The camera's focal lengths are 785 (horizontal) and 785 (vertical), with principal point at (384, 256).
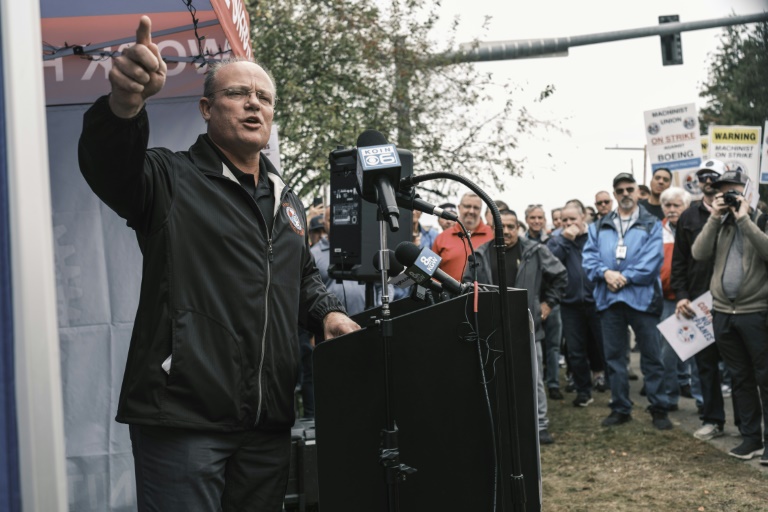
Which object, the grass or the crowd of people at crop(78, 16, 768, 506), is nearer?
the crowd of people at crop(78, 16, 768, 506)

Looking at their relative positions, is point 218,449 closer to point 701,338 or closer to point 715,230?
point 715,230

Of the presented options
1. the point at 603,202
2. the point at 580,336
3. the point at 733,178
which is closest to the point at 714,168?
the point at 733,178

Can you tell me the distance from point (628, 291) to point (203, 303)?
5908 millimetres

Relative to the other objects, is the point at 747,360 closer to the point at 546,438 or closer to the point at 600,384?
the point at 546,438

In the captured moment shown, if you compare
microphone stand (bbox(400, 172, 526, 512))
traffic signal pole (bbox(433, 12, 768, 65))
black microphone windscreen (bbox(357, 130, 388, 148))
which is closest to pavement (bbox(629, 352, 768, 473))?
microphone stand (bbox(400, 172, 526, 512))

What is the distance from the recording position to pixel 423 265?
265cm

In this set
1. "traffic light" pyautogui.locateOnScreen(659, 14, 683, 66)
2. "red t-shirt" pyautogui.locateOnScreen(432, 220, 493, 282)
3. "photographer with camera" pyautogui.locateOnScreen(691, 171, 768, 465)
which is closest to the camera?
"photographer with camera" pyautogui.locateOnScreen(691, 171, 768, 465)

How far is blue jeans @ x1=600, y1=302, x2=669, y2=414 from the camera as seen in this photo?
25.2 feet

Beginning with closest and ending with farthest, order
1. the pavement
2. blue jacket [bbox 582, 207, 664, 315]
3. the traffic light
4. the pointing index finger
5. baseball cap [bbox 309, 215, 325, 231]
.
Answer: the pointing index finger → the pavement → blue jacket [bbox 582, 207, 664, 315] → baseball cap [bbox 309, 215, 325, 231] → the traffic light

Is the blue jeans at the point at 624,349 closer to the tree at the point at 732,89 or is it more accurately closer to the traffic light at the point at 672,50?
the traffic light at the point at 672,50

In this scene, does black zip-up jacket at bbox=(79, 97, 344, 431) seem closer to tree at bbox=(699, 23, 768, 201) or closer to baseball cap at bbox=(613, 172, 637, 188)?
→ baseball cap at bbox=(613, 172, 637, 188)

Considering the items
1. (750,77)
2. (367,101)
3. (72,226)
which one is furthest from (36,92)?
(750,77)

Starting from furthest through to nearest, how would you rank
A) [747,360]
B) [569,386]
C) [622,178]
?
[569,386] → [622,178] → [747,360]

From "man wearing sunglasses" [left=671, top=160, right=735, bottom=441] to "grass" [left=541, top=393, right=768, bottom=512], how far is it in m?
0.31
